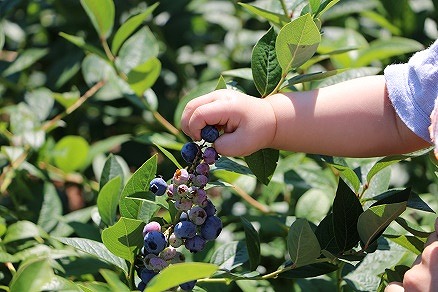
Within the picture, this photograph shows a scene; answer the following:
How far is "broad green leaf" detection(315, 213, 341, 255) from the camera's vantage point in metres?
1.09

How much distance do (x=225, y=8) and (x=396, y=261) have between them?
3.64ft

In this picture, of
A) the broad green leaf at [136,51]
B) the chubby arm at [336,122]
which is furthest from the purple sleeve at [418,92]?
the broad green leaf at [136,51]

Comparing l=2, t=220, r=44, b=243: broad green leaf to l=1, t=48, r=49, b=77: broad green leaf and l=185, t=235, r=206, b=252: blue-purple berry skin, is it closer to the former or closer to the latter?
l=185, t=235, r=206, b=252: blue-purple berry skin

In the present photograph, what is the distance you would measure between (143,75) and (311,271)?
1.85ft

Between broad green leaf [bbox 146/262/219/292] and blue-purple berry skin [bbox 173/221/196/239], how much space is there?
0.16m

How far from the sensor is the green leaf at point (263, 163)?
112 cm

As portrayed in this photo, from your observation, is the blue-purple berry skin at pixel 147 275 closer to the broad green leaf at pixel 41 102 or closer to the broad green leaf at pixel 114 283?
the broad green leaf at pixel 114 283

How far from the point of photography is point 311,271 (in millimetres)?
1083

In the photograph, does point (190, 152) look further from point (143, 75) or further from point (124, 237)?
point (143, 75)

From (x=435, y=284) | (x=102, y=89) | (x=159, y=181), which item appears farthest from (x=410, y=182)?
(x=159, y=181)

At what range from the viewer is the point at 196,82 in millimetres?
2104

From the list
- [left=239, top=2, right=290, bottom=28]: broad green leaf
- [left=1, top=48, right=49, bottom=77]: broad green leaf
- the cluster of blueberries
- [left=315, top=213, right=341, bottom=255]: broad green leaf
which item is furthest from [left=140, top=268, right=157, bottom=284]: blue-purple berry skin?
[left=1, top=48, right=49, bottom=77]: broad green leaf

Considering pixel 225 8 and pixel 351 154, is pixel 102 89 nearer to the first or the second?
pixel 225 8

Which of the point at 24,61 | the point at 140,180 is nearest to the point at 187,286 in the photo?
the point at 140,180
